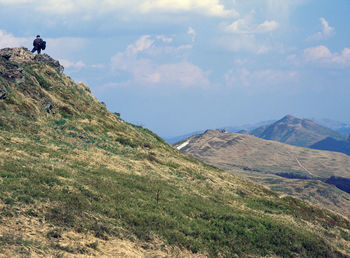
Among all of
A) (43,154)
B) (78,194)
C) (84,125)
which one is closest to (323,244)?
(78,194)

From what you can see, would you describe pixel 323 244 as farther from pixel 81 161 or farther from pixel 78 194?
pixel 81 161

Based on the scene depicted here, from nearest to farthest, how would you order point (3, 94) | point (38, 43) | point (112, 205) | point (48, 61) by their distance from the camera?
point (112, 205) < point (3, 94) < point (38, 43) < point (48, 61)

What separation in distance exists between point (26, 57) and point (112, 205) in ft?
159

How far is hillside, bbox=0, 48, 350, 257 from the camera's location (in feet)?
57.6

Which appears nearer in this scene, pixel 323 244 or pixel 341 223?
pixel 323 244

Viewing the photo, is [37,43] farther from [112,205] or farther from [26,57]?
[112,205]

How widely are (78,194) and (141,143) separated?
98.5 ft

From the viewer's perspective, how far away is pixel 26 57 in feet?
196

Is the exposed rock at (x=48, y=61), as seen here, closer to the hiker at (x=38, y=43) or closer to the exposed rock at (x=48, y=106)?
the hiker at (x=38, y=43)

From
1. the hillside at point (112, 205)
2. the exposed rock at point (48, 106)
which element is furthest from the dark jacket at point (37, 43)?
the exposed rock at point (48, 106)

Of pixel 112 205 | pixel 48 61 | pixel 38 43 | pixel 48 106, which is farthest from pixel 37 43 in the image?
pixel 112 205

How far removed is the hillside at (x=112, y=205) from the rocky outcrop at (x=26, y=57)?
10.2 meters

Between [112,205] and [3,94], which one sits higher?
[3,94]

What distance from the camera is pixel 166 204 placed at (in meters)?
25.8
